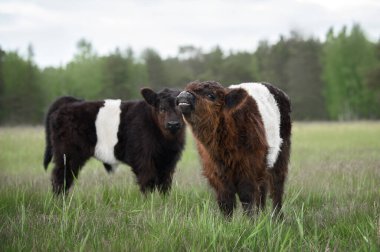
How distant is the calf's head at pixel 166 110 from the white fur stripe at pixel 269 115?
1.48m

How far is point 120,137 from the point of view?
728 centimetres

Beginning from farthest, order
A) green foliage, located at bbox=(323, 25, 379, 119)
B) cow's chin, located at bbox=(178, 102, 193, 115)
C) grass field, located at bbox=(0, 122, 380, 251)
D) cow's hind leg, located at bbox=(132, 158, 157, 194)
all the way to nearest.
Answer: green foliage, located at bbox=(323, 25, 379, 119) → cow's hind leg, located at bbox=(132, 158, 157, 194) → cow's chin, located at bbox=(178, 102, 193, 115) → grass field, located at bbox=(0, 122, 380, 251)

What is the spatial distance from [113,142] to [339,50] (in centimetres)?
3956

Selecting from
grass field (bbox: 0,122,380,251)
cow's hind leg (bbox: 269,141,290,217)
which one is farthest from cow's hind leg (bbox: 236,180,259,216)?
cow's hind leg (bbox: 269,141,290,217)

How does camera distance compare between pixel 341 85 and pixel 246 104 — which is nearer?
pixel 246 104

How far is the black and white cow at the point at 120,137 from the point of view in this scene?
6.77m

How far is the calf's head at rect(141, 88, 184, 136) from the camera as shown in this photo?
6.44m

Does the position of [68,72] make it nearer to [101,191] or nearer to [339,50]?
[339,50]

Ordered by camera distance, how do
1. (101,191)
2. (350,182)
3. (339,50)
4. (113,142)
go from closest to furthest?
(101,191)
(350,182)
(113,142)
(339,50)

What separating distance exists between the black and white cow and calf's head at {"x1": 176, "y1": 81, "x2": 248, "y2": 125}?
2.09 m

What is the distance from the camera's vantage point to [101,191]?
5867mm

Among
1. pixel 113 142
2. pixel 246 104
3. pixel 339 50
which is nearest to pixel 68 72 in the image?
pixel 339 50

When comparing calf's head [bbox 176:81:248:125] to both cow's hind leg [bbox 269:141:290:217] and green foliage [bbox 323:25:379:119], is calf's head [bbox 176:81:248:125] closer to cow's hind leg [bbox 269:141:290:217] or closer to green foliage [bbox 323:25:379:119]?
cow's hind leg [bbox 269:141:290:217]

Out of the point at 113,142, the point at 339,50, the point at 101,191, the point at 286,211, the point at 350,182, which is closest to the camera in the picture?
the point at 286,211
